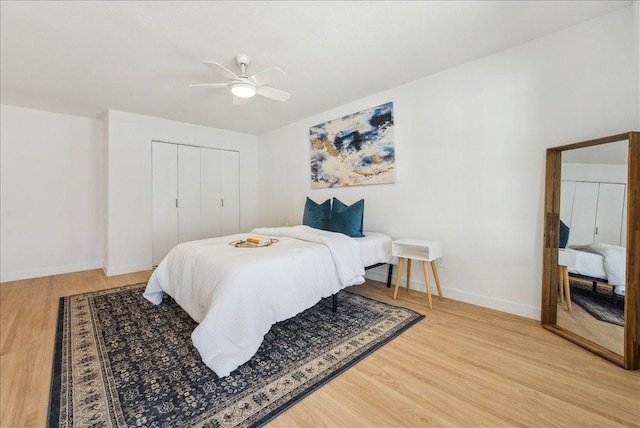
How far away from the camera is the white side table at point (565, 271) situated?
2124mm

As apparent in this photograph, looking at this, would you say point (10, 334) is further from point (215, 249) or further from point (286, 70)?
point (286, 70)

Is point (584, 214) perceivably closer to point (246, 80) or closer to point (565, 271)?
point (565, 271)

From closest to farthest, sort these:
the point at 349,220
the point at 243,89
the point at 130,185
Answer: the point at 243,89 → the point at 349,220 → the point at 130,185

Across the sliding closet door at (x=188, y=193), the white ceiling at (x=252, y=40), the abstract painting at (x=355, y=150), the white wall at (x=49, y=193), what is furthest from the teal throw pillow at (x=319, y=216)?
the white wall at (x=49, y=193)

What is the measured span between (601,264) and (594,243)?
0.15m

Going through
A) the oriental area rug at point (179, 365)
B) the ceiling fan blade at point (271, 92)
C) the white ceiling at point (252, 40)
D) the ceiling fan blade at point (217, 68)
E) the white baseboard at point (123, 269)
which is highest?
the white ceiling at point (252, 40)

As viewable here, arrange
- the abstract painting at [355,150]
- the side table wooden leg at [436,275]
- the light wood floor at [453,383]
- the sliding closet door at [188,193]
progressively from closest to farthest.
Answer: the light wood floor at [453,383] → the side table wooden leg at [436,275] → the abstract painting at [355,150] → the sliding closet door at [188,193]

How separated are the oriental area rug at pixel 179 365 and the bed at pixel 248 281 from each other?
19 centimetres

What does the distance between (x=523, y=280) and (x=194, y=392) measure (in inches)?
108

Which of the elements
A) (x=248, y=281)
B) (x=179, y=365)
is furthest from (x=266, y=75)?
(x=179, y=365)

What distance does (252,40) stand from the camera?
221 centimetres

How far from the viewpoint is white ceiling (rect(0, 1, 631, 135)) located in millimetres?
1876

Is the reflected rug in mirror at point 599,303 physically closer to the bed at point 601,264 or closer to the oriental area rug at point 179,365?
the bed at point 601,264

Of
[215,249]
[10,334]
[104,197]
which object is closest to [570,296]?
[215,249]
